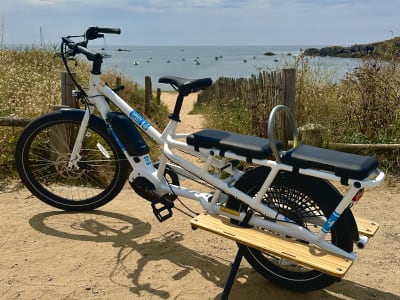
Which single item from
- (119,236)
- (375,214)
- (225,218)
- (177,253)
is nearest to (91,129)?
(119,236)

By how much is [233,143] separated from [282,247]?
731 mm

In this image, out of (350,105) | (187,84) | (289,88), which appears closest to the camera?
(187,84)

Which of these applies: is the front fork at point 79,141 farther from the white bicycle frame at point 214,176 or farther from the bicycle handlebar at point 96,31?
the bicycle handlebar at point 96,31

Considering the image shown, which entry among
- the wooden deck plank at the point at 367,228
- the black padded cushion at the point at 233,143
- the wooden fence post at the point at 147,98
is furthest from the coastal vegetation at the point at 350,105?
the wooden fence post at the point at 147,98

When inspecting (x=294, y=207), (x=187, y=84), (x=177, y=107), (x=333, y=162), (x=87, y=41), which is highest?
(x=87, y=41)

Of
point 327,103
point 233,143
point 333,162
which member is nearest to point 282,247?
point 333,162

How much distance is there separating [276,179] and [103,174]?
8.86 feet

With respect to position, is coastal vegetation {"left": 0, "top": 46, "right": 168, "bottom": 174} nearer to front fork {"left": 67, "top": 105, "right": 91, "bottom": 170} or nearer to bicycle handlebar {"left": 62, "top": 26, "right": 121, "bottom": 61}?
bicycle handlebar {"left": 62, "top": 26, "right": 121, "bottom": 61}

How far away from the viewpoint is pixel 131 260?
135 inches

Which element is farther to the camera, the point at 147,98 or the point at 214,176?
the point at 147,98

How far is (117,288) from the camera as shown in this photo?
3.07 m

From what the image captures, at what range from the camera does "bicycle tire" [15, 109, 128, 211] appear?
402 cm

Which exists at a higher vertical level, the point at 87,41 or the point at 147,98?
the point at 87,41

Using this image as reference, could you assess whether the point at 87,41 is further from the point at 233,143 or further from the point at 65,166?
the point at 233,143
